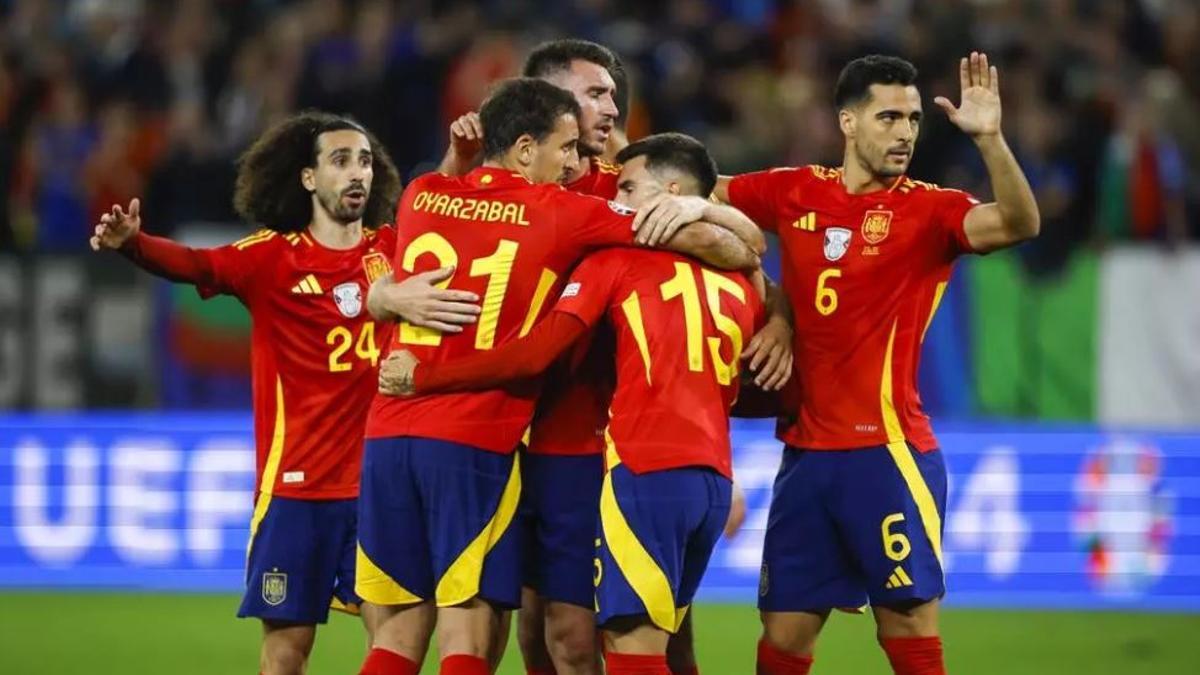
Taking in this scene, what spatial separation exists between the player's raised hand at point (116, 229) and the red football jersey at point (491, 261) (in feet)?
4.38

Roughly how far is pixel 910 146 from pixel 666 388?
1509 millimetres

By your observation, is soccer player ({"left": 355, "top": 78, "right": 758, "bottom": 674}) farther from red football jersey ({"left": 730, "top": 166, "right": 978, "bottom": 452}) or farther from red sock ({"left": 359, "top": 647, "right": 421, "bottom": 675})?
red football jersey ({"left": 730, "top": 166, "right": 978, "bottom": 452})

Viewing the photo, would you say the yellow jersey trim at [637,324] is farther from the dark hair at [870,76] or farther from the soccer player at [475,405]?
the dark hair at [870,76]

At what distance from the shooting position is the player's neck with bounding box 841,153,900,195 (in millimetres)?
7965

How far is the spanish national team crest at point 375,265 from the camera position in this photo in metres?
8.27

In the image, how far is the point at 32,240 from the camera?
50.2 feet

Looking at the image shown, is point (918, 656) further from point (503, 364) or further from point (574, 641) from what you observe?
point (503, 364)

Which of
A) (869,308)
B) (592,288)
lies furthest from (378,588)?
(869,308)

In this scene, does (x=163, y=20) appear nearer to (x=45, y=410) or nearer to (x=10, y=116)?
(x=10, y=116)

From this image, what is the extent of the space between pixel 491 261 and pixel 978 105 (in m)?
1.75

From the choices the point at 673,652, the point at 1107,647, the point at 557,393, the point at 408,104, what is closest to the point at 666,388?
the point at 557,393

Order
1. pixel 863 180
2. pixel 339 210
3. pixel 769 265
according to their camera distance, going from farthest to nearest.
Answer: pixel 769 265 → pixel 339 210 → pixel 863 180

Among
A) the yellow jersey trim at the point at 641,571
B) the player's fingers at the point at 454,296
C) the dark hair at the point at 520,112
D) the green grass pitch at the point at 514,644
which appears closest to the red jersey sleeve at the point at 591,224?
the dark hair at the point at 520,112

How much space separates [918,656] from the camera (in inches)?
305
